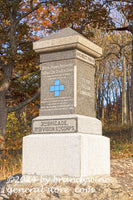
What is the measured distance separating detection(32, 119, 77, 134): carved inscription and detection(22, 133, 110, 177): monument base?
17 cm

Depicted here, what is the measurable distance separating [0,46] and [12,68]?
128cm

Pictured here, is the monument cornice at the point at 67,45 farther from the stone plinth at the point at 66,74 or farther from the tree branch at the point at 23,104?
the tree branch at the point at 23,104

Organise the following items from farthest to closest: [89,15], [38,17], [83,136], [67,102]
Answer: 1. [38,17]
2. [89,15]
3. [67,102]
4. [83,136]

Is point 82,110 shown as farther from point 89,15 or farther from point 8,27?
point 8,27

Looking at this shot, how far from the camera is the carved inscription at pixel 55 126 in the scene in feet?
23.4

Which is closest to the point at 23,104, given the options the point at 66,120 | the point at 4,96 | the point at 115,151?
the point at 4,96

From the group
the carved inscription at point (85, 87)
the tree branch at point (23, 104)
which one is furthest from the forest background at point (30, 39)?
the carved inscription at point (85, 87)

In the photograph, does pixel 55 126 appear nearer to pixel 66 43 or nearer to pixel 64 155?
pixel 64 155

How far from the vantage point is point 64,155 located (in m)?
6.93

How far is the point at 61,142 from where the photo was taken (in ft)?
23.0

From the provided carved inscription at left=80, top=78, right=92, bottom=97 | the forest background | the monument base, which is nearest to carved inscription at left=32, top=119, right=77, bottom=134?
the monument base

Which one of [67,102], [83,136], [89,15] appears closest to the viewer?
[83,136]

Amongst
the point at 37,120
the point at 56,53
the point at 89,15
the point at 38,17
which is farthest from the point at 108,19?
the point at 37,120

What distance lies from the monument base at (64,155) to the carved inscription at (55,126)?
173 millimetres
